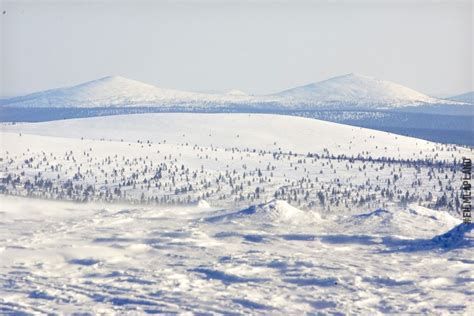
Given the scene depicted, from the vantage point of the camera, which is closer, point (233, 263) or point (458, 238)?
point (233, 263)

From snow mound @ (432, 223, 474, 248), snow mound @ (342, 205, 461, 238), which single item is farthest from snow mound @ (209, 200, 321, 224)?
snow mound @ (432, 223, 474, 248)

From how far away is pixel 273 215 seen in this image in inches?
4262

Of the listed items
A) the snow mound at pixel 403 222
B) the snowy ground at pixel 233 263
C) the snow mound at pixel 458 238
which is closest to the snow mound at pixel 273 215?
the snowy ground at pixel 233 263

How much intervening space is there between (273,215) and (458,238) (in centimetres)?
2663

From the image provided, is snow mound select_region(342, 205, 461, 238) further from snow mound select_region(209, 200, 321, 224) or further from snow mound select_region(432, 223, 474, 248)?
snow mound select_region(432, 223, 474, 248)

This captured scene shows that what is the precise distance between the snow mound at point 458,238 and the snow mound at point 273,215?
Answer: 21057mm

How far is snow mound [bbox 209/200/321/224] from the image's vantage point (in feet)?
352

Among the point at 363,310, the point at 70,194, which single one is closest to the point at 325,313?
the point at 363,310

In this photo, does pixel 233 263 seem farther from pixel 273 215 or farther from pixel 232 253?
pixel 273 215

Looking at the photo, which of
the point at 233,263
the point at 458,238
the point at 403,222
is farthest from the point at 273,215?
the point at 458,238

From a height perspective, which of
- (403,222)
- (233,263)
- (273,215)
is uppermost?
(273,215)

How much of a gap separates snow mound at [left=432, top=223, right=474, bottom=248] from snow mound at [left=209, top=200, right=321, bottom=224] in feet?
69.1

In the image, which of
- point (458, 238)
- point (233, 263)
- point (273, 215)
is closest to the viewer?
point (233, 263)

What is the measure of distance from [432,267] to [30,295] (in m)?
38.3
